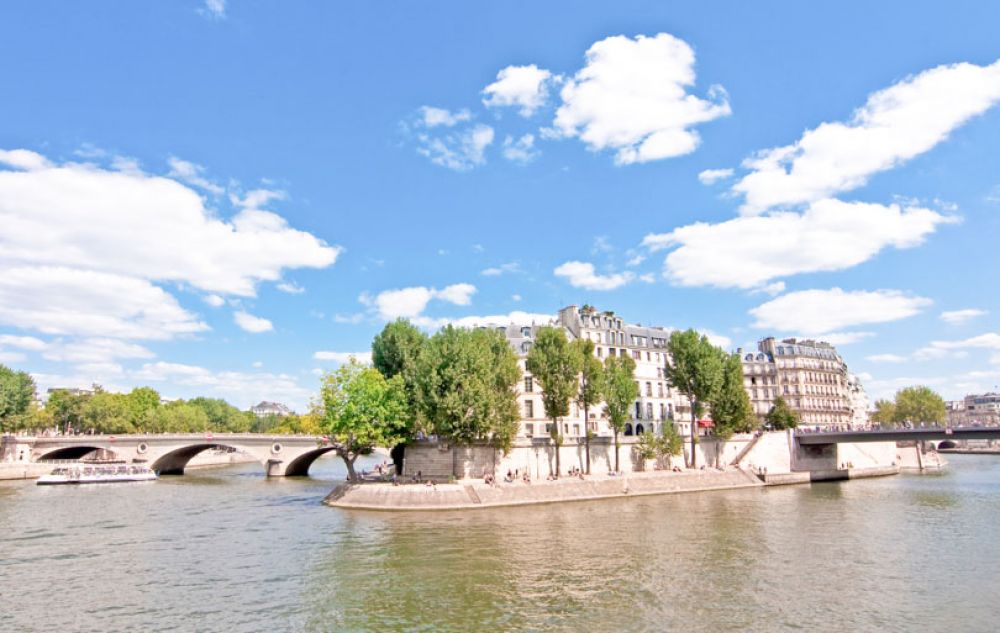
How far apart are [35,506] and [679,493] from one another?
70867 millimetres

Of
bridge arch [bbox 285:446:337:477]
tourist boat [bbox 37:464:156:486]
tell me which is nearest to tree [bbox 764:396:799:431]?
bridge arch [bbox 285:446:337:477]

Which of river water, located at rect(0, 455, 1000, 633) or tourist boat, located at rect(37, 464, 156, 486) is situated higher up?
tourist boat, located at rect(37, 464, 156, 486)

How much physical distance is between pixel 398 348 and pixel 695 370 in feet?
139

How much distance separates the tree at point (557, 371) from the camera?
3017 inches

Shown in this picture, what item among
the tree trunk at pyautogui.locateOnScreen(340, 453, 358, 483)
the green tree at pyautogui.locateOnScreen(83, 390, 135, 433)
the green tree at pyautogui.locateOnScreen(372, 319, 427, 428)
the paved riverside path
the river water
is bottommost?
the river water

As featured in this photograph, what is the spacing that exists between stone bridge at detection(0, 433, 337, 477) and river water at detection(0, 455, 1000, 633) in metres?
39.7

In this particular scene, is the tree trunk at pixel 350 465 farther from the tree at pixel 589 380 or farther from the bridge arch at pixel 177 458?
the bridge arch at pixel 177 458

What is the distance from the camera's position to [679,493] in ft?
251

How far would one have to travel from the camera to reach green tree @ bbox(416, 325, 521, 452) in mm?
68000

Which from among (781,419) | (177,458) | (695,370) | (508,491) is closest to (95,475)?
(177,458)

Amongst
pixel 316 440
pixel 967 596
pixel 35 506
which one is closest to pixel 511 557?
pixel 967 596

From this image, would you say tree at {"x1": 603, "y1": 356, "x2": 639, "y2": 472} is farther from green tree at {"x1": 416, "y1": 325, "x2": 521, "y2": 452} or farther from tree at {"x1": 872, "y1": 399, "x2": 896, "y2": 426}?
tree at {"x1": 872, "y1": 399, "x2": 896, "y2": 426}

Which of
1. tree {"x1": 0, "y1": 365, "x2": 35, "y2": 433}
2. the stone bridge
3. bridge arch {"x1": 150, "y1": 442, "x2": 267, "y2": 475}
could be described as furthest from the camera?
tree {"x1": 0, "y1": 365, "x2": 35, "y2": 433}

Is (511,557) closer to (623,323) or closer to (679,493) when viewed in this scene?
(679,493)
